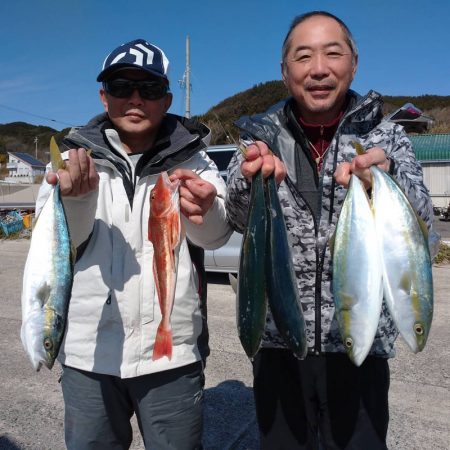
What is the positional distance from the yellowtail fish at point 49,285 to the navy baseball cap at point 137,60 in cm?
58

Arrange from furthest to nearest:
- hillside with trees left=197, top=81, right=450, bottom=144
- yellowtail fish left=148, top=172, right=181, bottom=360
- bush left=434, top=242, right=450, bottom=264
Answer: hillside with trees left=197, top=81, right=450, bottom=144 → bush left=434, top=242, right=450, bottom=264 → yellowtail fish left=148, top=172, right=181, bottom=360

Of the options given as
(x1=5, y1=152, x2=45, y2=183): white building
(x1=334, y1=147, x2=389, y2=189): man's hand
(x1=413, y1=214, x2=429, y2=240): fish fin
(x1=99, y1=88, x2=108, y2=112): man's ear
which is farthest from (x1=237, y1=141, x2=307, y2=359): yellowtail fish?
(x1=5, y1=152, x2=45, y2=183): white building

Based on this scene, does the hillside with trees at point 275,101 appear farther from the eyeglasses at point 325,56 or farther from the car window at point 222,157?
the eyeglasses at point 325,56

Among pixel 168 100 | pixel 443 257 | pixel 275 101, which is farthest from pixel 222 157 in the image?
pixel 275 101

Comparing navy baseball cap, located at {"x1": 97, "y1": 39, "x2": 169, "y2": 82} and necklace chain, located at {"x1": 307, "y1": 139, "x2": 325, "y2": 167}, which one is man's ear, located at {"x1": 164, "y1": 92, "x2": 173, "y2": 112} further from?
necklace chain, located at {"x1": 307, "y1": 139, "x2": 325, "y2": 167}

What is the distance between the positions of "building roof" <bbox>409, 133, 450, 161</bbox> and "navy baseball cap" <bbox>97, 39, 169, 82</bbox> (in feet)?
74.4

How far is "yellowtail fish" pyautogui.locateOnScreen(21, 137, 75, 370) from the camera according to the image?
6.97ft

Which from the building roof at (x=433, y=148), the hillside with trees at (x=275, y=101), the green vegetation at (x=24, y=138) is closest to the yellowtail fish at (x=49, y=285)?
the building roof at (x=433, y=148)

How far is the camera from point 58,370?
4.96 m

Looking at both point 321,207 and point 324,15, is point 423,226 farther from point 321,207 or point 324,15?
point 324,15

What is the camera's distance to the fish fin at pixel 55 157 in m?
2.07

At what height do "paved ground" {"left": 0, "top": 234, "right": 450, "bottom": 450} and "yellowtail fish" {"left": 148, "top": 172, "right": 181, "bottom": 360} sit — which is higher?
"yellowtail fish" {"left": 148, "top": 172, "right": 181, "bottom": 360}

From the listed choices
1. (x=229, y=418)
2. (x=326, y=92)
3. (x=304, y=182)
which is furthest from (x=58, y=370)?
(x=326, y=92)

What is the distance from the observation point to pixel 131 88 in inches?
94.5
